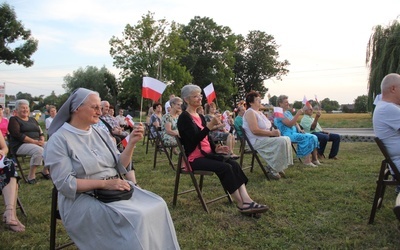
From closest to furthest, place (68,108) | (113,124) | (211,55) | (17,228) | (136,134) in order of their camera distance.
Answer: (68,108) → (136,134) → (17,228) → (113,124) → (211,55)

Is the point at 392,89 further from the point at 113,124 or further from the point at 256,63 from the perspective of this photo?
the point at 256,63

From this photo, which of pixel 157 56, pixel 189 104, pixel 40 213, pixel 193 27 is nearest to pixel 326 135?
pixel 189 104

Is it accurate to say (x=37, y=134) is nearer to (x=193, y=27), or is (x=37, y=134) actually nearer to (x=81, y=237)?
(x=81, y=237)

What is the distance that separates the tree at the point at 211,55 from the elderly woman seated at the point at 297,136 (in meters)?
31.6

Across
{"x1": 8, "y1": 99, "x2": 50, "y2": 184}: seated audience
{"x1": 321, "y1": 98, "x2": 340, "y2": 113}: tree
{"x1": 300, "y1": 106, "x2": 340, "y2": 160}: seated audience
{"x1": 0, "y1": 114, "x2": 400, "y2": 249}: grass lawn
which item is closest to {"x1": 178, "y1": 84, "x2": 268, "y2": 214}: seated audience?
{"x1": 0, "y1": 114, "x2": 400, "y2": 249}: grass lawn

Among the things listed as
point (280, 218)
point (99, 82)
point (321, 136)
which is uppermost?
point (99, 82)

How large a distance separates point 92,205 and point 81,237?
23cm

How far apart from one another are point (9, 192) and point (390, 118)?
4.15m

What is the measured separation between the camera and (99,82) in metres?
52.5

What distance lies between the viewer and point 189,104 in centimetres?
427

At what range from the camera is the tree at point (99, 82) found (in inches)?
2050

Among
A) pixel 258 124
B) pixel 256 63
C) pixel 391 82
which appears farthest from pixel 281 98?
pixel 256 63

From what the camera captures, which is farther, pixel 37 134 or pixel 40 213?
pixel 37 134

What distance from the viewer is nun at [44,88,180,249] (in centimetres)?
225
